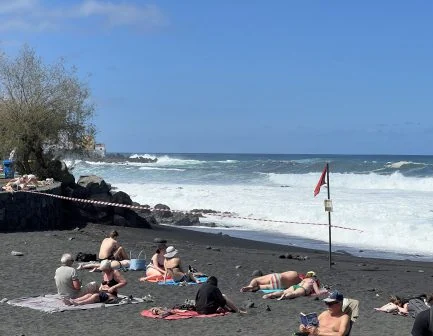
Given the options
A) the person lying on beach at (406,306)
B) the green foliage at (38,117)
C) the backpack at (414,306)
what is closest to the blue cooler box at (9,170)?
the green foliage at (38,117)

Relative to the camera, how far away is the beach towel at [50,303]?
10617 mm

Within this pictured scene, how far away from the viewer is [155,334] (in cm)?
927

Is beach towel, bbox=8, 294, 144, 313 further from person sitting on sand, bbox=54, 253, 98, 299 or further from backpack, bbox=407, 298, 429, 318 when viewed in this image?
backpack, bbox=407, 298, 429, 318

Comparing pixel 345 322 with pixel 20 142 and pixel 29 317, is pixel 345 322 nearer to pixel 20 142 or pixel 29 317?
pixel 29 317

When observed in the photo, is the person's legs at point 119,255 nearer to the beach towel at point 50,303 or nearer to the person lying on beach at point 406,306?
the beach towel at point 50,303

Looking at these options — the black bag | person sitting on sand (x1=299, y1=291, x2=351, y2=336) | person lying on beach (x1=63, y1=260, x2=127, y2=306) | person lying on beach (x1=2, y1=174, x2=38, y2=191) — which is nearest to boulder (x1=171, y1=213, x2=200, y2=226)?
person lying on beach (x1=2, y1=174, x2=38, y2=191)

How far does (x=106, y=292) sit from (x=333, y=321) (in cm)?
429

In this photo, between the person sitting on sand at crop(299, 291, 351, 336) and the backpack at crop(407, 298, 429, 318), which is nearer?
the person sitting on sand at crop(299, 291, 351, 336)

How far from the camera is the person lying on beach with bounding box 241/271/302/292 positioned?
1251 centimetres

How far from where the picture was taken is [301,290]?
12000 millimetres

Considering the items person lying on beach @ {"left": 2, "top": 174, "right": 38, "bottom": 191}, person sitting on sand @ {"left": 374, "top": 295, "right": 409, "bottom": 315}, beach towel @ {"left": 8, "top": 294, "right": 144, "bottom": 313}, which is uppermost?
person lying on beach @ {"left": 2, "top": 174, "right": 38, "bottom": 191}

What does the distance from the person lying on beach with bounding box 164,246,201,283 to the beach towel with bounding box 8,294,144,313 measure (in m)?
1.64

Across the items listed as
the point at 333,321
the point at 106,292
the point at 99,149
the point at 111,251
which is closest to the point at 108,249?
the point at 111,251

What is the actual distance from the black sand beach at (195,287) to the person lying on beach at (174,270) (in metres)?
0.40
